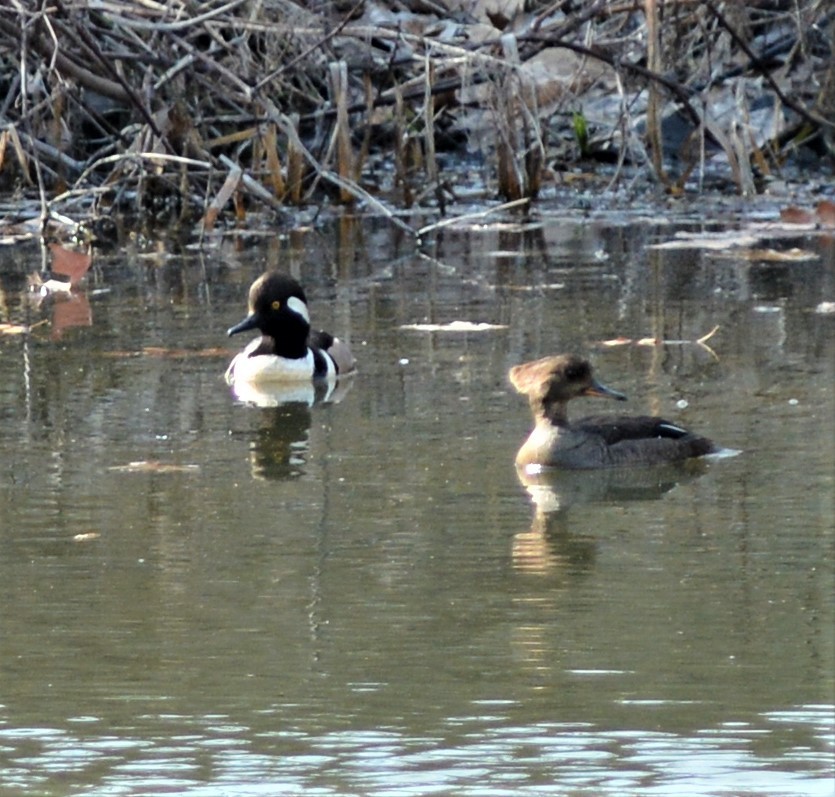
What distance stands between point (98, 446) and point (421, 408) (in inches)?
55.2

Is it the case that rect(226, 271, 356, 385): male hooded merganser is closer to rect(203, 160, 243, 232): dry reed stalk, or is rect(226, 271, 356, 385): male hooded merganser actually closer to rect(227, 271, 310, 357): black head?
rect(227, 271, 310, 357): black head

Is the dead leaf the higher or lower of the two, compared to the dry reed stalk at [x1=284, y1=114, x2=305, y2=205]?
lower

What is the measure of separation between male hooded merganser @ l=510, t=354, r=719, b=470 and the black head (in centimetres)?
209

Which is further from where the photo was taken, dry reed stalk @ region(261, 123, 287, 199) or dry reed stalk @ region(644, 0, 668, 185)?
dry reed stalk @ region(261, 123, 287, 199)

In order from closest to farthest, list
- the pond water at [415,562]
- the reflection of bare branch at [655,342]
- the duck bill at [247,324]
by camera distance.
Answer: the pond water at [415,562] < the reflection of bare branch at [655,342] < the duck bill at [247,324]

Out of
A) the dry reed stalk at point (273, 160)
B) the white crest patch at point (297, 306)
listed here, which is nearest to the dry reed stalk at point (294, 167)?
the dry reed stalk at point (273, 160)

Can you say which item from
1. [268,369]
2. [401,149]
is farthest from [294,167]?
[268,369]

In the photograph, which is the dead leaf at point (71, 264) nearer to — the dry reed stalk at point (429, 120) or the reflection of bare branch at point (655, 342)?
the dry reed stalk at point (429, 120)

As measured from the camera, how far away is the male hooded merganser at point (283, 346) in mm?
10227

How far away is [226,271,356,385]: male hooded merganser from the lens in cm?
1023

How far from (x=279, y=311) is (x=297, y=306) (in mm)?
97

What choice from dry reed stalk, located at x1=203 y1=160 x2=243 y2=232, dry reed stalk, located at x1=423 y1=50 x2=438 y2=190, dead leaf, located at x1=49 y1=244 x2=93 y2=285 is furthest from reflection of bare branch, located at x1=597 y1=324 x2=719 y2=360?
dry reed stalk, located at x1=203 y1=160 x2=243 y2=232

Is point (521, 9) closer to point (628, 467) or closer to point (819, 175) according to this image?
point (819, 175)

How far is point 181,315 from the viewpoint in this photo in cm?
1166
